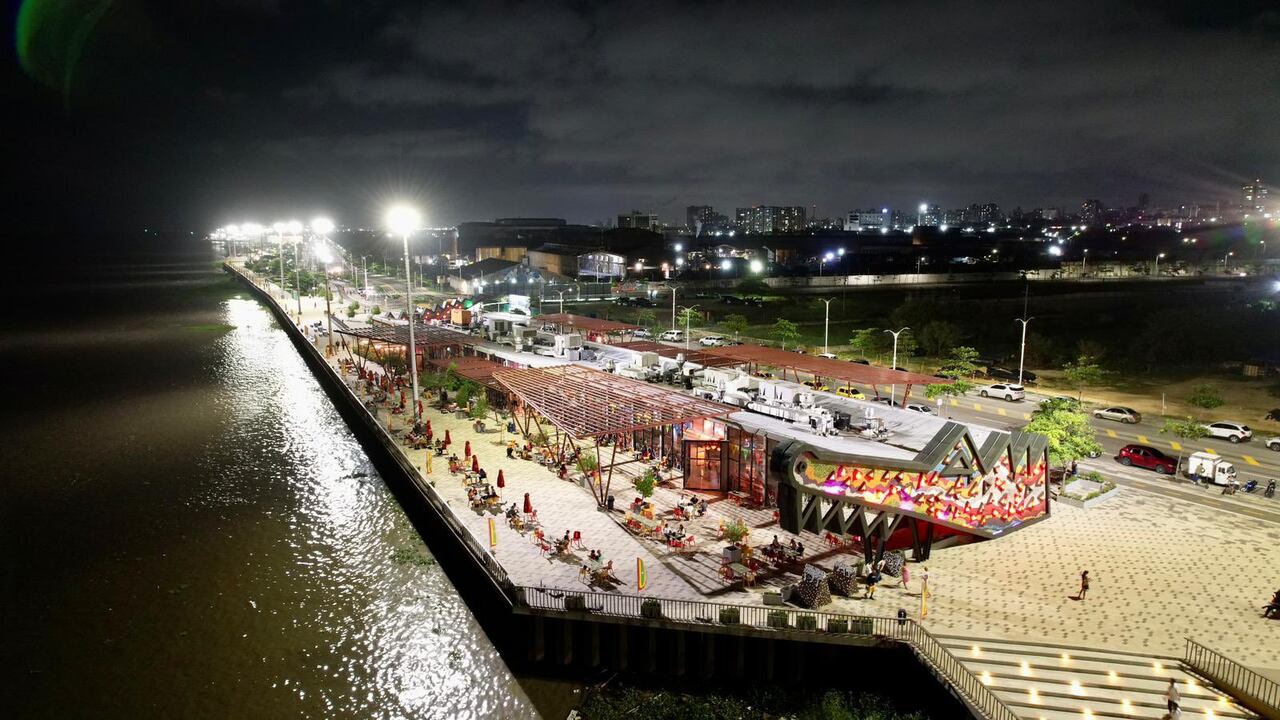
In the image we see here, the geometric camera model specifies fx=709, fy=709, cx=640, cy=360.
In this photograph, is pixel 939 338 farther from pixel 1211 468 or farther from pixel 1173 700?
pixel 1173 700

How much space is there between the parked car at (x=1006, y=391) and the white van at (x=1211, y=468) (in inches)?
607

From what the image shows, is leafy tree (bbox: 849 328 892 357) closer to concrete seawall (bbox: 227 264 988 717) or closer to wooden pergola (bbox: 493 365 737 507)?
wooden pergola (bbox: 493 365 737 507)

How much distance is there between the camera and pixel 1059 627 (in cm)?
1928

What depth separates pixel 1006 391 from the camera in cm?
4675

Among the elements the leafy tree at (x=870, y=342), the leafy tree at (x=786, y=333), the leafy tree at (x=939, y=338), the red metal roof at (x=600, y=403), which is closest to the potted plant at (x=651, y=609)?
the red metal roof at (x=600, y=403)

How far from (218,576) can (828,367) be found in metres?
33.0

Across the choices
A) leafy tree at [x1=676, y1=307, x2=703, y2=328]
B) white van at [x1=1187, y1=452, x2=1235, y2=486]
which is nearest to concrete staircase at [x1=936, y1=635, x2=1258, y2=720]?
white van at [x1=1187, y1=452, x2=1235, y2=486]

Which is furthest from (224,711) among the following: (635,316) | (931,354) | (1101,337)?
(1101,337)

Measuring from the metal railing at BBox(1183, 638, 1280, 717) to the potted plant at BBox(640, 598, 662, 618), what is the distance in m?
13.1

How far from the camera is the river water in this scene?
791 inches

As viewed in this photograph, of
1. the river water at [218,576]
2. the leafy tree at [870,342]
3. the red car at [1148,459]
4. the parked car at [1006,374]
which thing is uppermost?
the leafy tree at [870,342]

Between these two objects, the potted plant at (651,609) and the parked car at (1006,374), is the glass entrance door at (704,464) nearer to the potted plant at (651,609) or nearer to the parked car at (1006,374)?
the potted plant at (651,609)

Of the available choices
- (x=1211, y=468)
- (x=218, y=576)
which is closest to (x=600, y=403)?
(x=218, y=576)

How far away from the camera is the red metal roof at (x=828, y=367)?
133ft
